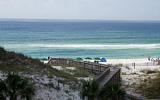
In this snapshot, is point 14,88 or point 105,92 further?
point 105,92

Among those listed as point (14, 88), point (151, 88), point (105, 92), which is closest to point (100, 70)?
point (151, 88)

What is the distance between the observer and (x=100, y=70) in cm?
4306

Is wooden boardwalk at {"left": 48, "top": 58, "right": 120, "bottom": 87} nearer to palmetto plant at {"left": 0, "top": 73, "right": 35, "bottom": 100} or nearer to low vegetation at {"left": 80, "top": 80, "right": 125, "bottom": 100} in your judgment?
low vegetation at {"left": 80, "top": 80, "right": 125, "bottom": 100}

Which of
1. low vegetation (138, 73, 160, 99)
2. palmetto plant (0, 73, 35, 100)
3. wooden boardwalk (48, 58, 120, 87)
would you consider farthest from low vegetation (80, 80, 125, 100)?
low vegetation (138, 73, 160, 99)

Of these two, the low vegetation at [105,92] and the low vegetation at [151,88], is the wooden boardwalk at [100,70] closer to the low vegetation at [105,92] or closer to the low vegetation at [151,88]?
the low vegetation at [151,88]

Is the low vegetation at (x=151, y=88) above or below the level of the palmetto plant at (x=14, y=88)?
below

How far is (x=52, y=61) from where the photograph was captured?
161 ft

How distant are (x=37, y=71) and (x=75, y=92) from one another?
3522mm

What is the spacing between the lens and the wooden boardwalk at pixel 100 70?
35.0m

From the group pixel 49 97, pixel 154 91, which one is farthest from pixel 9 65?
pixel 154 91

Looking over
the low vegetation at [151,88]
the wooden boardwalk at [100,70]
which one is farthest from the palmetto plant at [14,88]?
the low vegetation at [151,88]

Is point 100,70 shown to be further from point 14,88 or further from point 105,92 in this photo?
point 14,88

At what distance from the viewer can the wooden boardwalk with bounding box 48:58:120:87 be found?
3503 cm

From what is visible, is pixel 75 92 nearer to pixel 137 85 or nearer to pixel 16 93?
pixel 16 93
